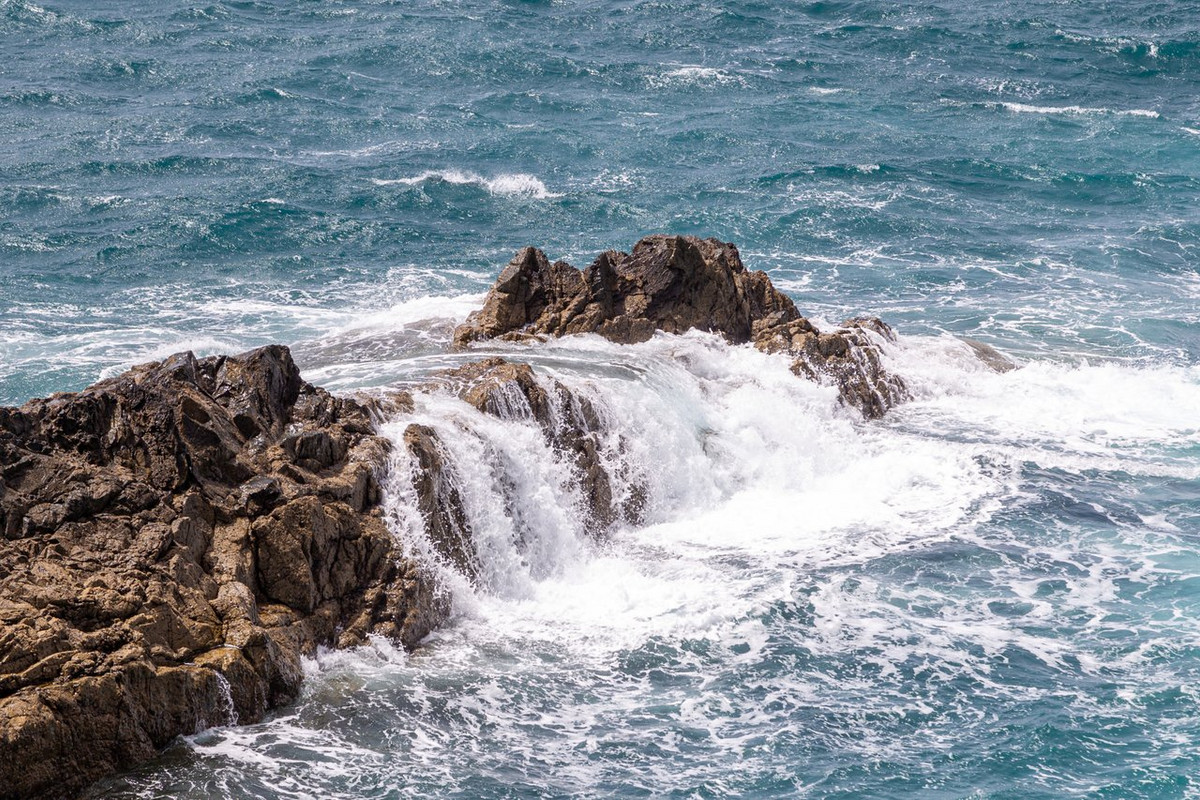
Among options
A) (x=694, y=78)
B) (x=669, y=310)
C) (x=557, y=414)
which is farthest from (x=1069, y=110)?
(x=557, y=414)

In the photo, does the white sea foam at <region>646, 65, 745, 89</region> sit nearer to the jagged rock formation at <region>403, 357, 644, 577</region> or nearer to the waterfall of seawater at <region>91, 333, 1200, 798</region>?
the waterfall of seawater at <region>91, 333, 1200, 798</region>

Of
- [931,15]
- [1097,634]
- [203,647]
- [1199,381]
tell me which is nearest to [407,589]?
[203,647]

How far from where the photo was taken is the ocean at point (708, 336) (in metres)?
17.6

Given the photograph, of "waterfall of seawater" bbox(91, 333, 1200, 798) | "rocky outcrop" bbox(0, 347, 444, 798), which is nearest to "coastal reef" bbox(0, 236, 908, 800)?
"rocky outcrop" bbox(0, 347, 444, 798)

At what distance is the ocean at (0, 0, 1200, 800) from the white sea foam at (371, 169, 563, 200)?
139 mm

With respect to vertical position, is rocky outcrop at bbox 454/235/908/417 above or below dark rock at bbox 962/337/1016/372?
above

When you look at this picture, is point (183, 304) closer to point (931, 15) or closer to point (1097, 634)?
point (1097, 634)

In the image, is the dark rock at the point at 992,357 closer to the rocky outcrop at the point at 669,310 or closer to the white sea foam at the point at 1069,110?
the rocky outcrop at the point at 669,310

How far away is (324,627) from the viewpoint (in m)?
18.8

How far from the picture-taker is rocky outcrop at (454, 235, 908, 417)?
28.9 meters

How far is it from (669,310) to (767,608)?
34.7 feet

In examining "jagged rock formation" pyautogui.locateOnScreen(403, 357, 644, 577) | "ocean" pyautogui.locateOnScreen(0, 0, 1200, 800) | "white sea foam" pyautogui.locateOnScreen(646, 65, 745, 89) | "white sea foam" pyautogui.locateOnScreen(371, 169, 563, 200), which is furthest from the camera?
"white sea foam" pyautogui.locateOnScreen(646, 65, 745, 89)

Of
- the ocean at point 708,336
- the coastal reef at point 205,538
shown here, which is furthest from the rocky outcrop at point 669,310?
the coastal reef at point 205,538

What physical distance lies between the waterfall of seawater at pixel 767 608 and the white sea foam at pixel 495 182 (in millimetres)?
15984
